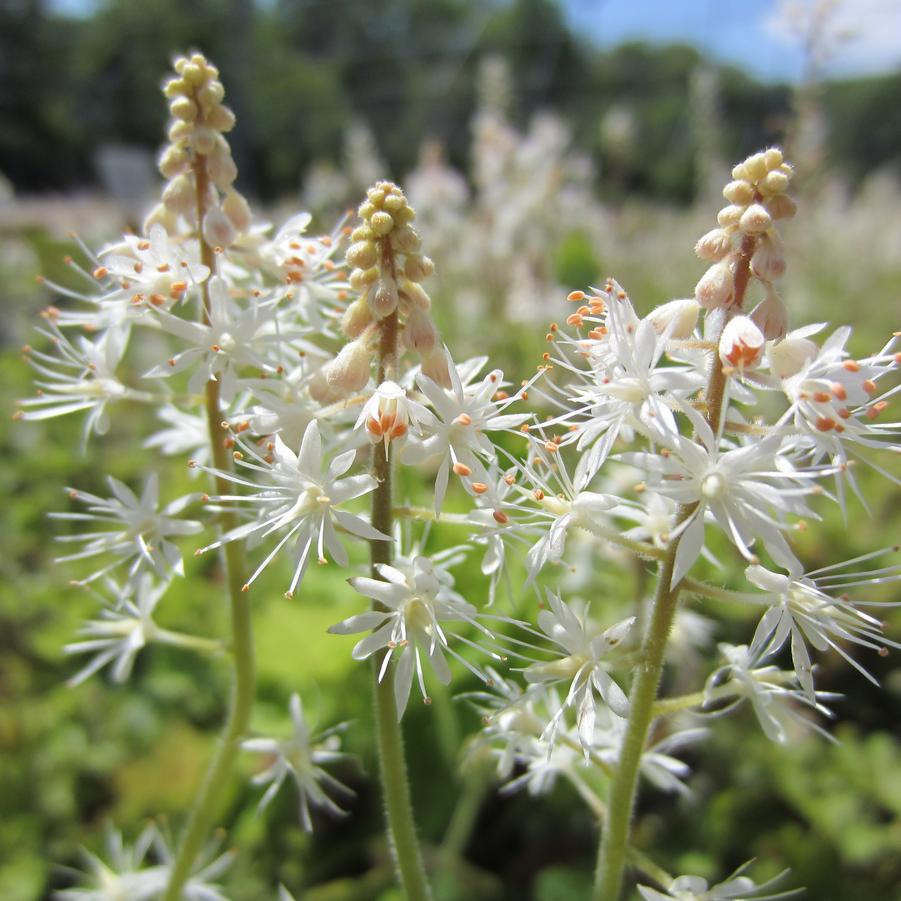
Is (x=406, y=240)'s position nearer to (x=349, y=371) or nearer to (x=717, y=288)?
(x=349, y=371)

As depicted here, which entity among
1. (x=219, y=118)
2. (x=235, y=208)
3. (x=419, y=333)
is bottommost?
(x=419, y=333)

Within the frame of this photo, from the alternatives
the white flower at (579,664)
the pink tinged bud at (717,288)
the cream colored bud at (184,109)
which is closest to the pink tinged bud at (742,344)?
the pink tinged bud at (717,288)

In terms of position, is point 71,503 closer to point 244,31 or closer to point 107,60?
point 244,31

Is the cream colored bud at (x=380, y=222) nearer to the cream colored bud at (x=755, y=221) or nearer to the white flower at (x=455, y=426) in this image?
the white flower at (x=455, y=426)

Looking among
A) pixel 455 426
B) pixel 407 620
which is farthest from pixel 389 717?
pixel 455 426

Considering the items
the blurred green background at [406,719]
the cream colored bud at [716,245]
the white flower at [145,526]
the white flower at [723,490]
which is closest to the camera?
the white flower at [723,490]

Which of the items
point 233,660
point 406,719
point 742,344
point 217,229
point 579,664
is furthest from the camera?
point 406,719
